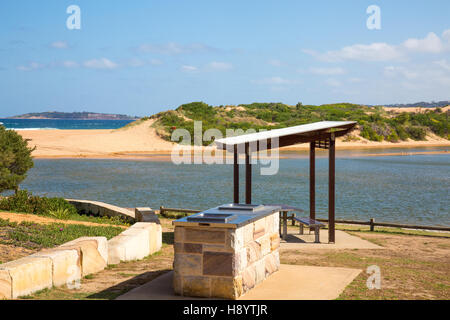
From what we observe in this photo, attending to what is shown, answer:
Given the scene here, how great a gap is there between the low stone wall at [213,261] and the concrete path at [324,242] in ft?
16.4

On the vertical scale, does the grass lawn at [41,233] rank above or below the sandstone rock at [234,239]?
below

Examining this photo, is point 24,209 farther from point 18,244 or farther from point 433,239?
point 433,239

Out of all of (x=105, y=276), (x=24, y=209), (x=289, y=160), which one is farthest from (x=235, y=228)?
(x=289, y=160)

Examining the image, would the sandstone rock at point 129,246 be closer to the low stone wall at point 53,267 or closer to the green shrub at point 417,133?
the low stone wall at point 53,267

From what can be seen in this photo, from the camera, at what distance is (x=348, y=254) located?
1153cm

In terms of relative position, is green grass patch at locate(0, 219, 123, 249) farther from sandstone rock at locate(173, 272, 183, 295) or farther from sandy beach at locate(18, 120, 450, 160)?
sandy beach at locate(18, 120, 450, 160)

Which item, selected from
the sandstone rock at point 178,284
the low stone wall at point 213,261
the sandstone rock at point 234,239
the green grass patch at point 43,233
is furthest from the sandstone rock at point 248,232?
the green grass patch at point 43,233

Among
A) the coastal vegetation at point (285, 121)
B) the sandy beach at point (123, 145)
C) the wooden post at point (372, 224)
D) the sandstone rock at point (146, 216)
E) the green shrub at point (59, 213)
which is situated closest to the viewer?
the sandstone rock at point (146, 216)

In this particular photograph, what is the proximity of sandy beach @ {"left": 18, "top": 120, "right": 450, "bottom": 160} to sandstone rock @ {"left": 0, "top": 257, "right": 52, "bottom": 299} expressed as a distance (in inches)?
1830

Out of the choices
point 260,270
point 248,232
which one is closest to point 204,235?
point 248,232

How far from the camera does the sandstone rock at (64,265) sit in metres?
7.98

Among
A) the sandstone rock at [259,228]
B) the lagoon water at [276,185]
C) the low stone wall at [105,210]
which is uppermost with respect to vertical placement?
the sandstone rock at [259,228]

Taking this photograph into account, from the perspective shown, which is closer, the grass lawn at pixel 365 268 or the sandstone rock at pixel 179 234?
the sandstone rock at pixel 179 234

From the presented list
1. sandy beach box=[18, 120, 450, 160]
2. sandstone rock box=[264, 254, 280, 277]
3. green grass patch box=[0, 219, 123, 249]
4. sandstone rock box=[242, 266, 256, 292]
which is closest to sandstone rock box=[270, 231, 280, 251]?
sandstone rock box=[264, 254, 280, 277]
